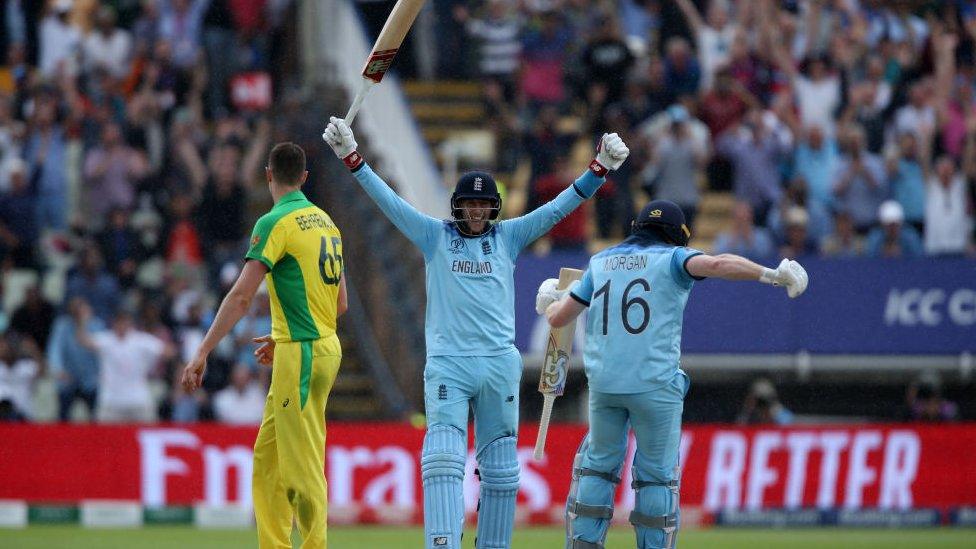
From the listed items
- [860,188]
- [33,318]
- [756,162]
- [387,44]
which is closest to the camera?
[387,44]

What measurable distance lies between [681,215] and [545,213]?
812mm

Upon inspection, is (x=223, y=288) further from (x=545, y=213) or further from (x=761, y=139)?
(x=545, y=213)

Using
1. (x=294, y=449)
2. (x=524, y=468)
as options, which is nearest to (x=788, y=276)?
(x=294, y=449)

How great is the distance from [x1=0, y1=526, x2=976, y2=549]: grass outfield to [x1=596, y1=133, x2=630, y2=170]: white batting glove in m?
4.74

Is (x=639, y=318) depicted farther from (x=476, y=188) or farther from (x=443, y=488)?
(x=443, y=488)

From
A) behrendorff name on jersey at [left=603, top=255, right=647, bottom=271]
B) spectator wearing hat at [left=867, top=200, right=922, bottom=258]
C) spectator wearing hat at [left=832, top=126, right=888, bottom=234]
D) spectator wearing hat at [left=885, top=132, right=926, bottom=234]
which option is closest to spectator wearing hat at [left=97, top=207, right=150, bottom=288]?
spectator wearing hat at [left=832, top=126, right=888, bottom=234]

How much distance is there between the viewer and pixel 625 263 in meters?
10.0

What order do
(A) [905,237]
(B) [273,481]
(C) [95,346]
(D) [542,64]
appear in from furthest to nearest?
(D) [542,64] → (A) [905,237] → (C) [95,346] → (B) [273,481]

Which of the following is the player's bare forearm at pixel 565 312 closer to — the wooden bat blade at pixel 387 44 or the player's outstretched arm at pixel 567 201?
the player's outstretched arm at pixel 567 201

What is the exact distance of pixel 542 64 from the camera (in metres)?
21.2

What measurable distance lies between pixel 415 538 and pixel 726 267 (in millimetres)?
6786

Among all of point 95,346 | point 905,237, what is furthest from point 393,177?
point 905,237

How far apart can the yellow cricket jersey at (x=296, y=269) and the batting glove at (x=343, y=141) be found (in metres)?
0.42

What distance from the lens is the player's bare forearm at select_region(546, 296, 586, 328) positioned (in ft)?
33.3
